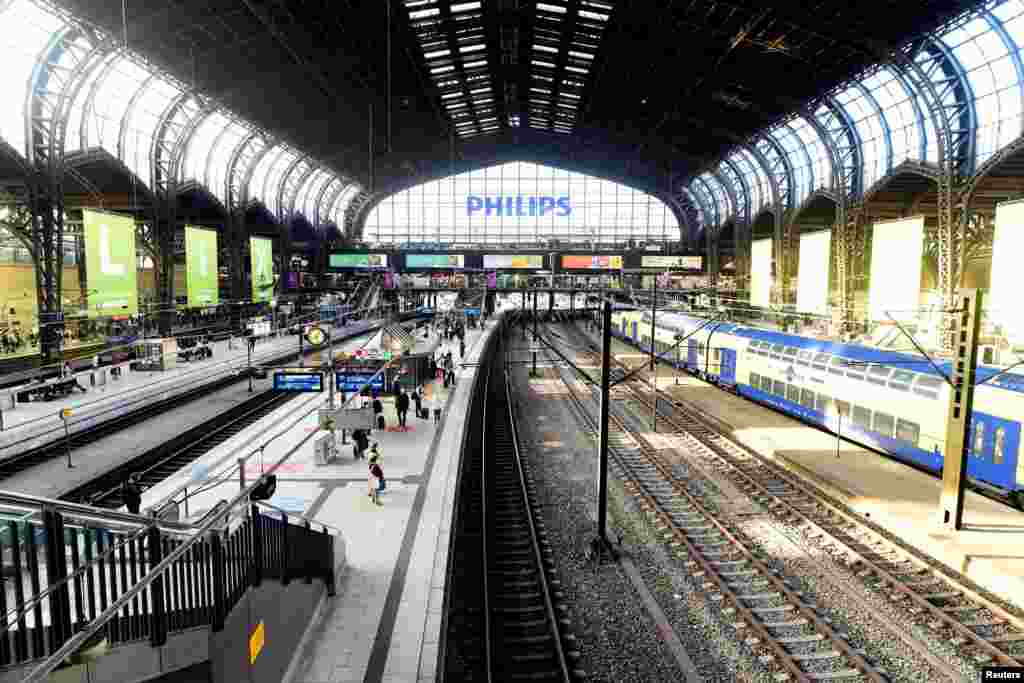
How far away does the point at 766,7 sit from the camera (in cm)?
2628

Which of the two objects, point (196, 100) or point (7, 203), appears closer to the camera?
point (7, 203)

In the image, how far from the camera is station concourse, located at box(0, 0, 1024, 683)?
8281 millimetres

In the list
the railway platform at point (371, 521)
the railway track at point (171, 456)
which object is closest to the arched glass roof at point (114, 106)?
the railway track at point (171, 456)

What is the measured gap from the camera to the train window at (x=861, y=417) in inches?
784

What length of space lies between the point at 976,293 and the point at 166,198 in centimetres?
3990

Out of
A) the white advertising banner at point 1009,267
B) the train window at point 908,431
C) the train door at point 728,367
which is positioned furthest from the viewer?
the train door at point 728,367

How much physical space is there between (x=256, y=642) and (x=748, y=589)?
918cm

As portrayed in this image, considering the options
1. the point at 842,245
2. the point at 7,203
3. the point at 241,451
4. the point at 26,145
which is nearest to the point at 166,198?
the point at 7,203

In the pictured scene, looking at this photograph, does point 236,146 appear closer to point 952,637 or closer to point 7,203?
point 7,203

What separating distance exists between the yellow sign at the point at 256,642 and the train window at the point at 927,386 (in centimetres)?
1694

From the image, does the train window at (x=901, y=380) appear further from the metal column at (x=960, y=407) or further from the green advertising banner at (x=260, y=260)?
the green advertising banner at (x=260, y=260)

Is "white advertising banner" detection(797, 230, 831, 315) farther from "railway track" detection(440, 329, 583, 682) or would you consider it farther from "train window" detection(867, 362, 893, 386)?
"railway track" detection(440, 329, 583, 682)

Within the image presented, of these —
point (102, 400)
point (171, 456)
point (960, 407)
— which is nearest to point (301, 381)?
point (171, 456)

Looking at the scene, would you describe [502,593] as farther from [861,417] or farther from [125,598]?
[861,417]
